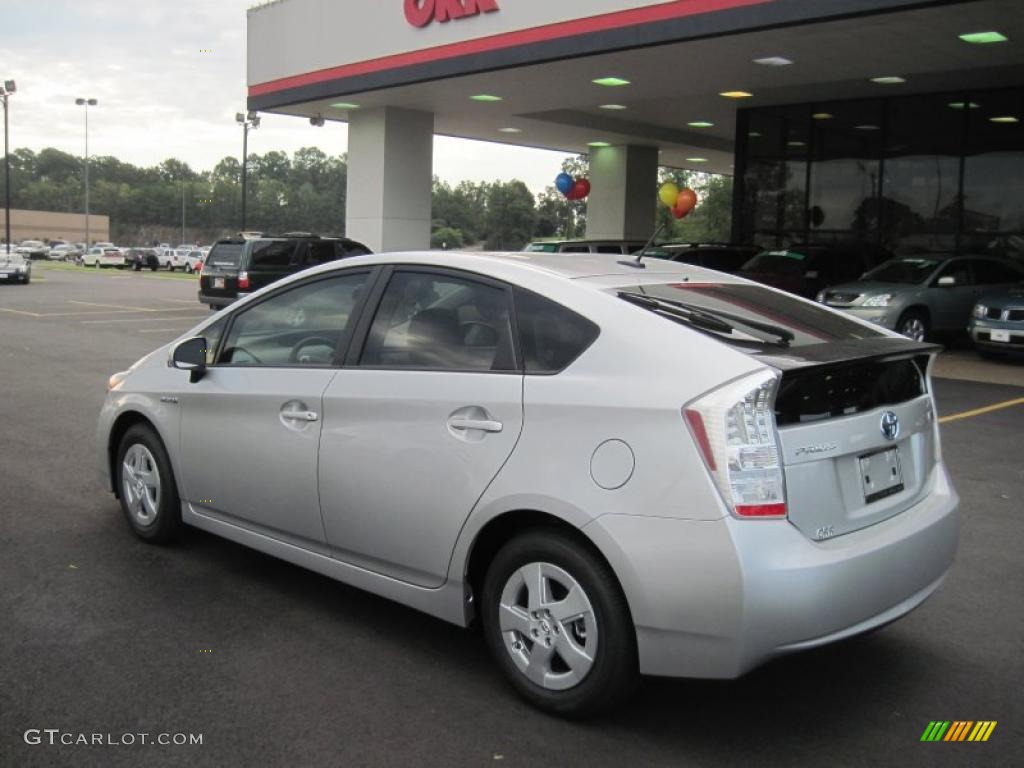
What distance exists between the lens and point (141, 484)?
17.6 feet

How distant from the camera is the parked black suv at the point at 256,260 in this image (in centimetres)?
1991

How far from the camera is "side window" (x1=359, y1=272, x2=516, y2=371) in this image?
3.88 meters

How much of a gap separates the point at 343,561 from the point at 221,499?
0.93 m

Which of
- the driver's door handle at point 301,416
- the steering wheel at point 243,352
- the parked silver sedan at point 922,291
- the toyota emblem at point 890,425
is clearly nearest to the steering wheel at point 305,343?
the steering wheel at point 243,352

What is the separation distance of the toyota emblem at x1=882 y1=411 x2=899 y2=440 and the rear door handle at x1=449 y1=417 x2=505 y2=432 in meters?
1.39

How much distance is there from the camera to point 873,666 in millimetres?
4043

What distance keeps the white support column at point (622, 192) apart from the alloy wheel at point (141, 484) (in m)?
26.3

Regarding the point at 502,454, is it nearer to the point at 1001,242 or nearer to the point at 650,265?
the point at 650,265

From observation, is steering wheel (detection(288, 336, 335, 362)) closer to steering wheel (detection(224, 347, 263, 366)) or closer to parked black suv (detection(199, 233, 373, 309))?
steering wheel (detection(224, 347, 263, 366))

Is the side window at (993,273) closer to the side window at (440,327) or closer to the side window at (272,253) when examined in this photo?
the side window at (272,253)

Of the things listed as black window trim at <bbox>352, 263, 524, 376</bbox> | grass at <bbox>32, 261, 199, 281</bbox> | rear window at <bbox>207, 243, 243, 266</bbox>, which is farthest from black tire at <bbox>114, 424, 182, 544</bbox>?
grass at <bbox>32, 261, 199, 281</bbox>

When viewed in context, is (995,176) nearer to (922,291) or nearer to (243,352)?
(922,291)

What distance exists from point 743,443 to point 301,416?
6.77 feet

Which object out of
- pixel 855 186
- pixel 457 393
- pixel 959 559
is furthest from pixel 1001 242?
pixel 457 393
